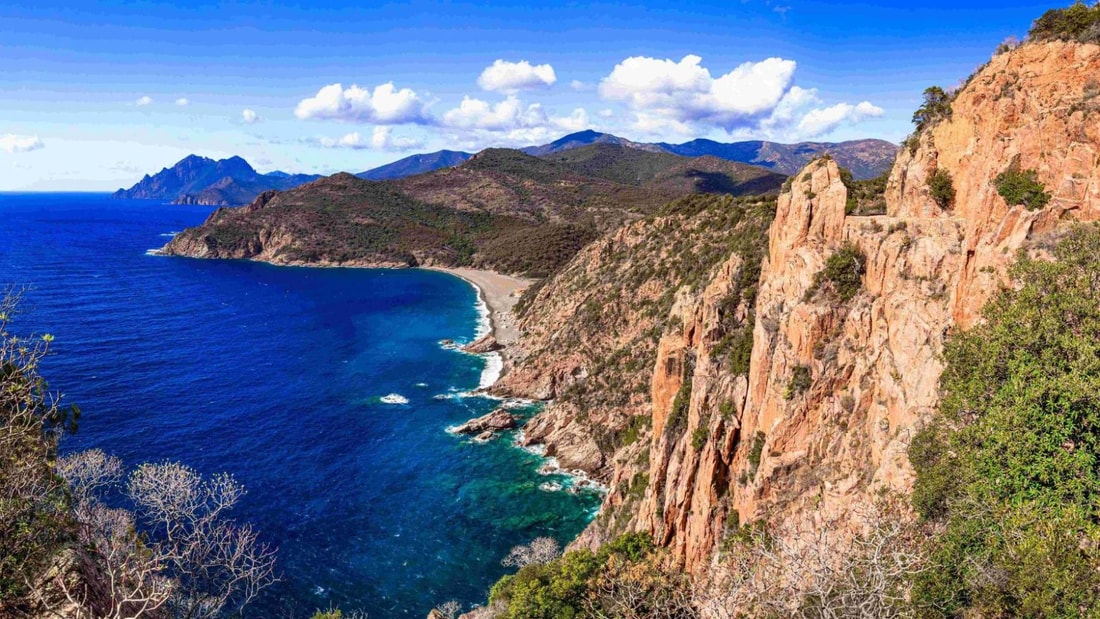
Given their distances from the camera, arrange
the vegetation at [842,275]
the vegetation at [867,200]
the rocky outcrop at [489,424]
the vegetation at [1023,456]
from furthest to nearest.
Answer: the rocky outcrop at [489,424] → the vegetation at [867,200] → the vegetation at [842,275] → the vegetation at [1023,456]

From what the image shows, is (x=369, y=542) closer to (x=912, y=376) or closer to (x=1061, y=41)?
(x=912, y=376)

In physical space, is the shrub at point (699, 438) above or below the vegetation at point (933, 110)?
below

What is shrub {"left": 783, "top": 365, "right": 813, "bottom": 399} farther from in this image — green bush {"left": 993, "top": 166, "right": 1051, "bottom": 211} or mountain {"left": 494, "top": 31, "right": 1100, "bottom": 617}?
green bush {"left": 993, "top": 166, "right": 1051, "bottom": 211}

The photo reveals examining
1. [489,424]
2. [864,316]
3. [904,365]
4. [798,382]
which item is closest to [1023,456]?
[904,365]

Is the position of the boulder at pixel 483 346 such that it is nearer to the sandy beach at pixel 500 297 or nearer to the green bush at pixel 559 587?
the sandy beach at pixel 500 297

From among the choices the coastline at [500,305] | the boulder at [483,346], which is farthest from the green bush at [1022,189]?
the boulder at [483,346]

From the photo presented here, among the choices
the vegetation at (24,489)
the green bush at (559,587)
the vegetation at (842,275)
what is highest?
the vegetation at (842,275)

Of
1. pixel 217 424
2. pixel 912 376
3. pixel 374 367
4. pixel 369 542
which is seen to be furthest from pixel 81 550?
pixel 374 367
